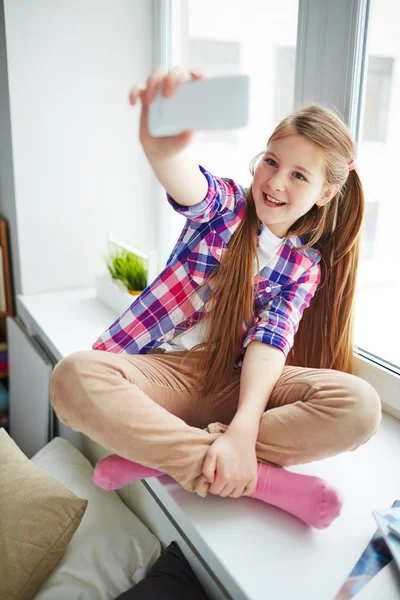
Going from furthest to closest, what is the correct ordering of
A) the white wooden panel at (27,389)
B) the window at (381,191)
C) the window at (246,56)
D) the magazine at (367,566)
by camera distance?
the white wooden panel at (27,389) < the window at (246,56) < the window at (381,191) < the magazine at (367,566)

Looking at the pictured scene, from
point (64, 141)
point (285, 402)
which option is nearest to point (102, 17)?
point (64, 141)

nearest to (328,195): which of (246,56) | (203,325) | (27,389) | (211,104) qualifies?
(203,325)

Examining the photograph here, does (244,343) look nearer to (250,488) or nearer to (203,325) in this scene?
(203,325)

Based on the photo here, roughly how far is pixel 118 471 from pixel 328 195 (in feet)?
1.85

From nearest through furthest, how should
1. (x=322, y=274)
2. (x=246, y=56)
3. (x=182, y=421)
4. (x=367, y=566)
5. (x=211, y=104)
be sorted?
1. (x=211, y=104)
2. (x=367, y=566)
3. (x=182, y=421)
4. (x=322, y=274)
5. (x=246, y=56)

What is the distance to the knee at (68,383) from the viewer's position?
83 cm

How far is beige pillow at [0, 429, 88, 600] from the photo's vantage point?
92 cm

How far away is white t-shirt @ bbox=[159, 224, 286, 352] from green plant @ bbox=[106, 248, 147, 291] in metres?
0.44

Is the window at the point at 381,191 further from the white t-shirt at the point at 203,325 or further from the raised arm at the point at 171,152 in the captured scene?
the raised arm at the point at 171,152

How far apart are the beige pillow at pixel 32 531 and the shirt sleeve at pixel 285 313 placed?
1.40ft

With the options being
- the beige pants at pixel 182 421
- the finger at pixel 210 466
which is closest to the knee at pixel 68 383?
the beige pants at pixel 182 421

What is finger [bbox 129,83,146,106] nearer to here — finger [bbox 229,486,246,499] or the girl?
the girl

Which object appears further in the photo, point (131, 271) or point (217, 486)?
point (131, 271)

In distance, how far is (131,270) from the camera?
1520 mm
